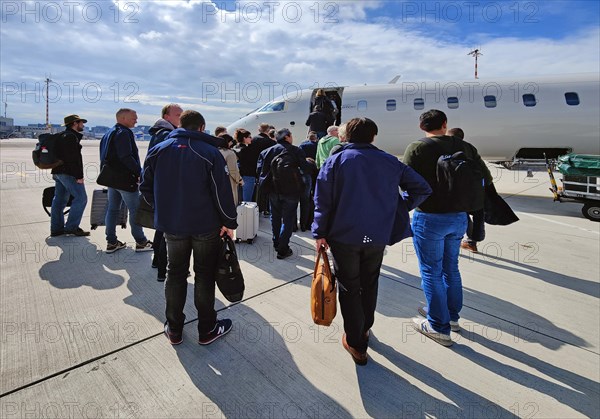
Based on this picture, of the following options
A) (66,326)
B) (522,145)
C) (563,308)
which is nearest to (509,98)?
(522,145)

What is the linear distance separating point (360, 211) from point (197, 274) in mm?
1394

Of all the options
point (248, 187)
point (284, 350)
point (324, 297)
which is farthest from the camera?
point (248, 187)

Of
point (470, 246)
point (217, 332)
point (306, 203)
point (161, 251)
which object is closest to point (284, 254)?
point (306, 203)

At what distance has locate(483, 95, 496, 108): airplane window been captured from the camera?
34.6 ft

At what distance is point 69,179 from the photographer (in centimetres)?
495

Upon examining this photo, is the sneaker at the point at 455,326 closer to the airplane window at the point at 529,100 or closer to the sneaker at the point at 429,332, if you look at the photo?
the sneaker at the point at 429,332

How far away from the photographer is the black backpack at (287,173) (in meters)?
4.22

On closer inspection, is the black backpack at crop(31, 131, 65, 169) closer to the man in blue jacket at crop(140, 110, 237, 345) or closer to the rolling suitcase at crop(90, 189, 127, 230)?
the rolling suitcase at crop(90, 189, 127, 230)

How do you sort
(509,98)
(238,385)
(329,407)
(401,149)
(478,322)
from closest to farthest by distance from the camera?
(329,407)
(238,385)
(478,322)
(509,98)
(401,149)

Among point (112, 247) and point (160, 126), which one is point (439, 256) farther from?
point (112, 247)

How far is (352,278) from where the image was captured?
236 cm

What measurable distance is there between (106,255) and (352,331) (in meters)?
3.72

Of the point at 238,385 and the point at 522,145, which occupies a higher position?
the point at 522,145

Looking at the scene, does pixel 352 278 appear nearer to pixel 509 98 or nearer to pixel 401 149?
pixel 401 149
